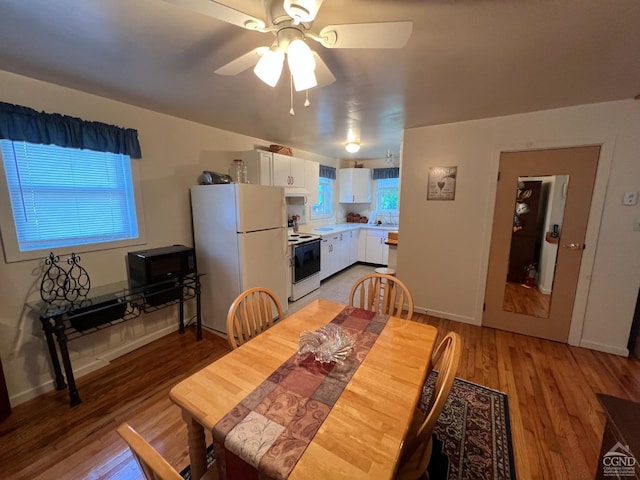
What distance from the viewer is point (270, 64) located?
1.22 meters

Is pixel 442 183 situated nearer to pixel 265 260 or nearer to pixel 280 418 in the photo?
pixel 265 260

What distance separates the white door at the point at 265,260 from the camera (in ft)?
8.42

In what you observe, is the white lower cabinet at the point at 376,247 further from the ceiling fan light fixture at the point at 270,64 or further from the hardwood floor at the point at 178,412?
the ceiling fan light fixture at the point at 270,64

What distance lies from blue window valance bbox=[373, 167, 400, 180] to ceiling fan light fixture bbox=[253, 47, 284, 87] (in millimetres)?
4498

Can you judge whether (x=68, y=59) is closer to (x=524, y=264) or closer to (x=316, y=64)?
(x=316, y=64)

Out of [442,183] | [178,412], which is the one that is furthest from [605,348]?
[178,412]

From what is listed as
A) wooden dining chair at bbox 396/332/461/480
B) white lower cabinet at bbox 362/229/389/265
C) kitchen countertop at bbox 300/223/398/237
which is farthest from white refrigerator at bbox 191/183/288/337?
white lower cabinet at bbox 362/229/389/265

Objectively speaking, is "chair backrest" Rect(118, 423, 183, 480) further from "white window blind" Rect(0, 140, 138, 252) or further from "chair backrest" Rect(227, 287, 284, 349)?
"white window blind" Rect(0, 140, 138, 252)

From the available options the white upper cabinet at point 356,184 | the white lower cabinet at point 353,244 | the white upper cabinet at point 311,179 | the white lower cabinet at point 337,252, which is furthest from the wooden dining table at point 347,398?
the white upper cabinet at point 356,184

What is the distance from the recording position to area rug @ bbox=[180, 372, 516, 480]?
4.52 ft

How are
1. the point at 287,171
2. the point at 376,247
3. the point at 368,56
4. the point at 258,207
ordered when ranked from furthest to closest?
1. the point at 376,247
2. the point at 287,171
3. the point at 258,207
4. the point at 368,56

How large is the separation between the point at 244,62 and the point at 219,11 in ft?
1.22

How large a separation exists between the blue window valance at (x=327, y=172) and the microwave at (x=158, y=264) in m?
3.15

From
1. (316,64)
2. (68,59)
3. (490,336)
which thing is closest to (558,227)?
(490,336)
